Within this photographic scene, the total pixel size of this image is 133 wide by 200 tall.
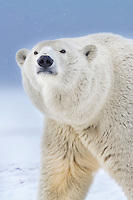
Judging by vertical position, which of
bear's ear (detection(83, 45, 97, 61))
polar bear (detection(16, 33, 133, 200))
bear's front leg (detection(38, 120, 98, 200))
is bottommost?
bear's front leg (detection(38, 120, 98, 200))

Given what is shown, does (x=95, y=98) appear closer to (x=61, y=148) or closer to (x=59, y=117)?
(x=59, y=117)

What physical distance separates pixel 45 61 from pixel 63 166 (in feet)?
6.31

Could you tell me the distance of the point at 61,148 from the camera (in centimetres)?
558

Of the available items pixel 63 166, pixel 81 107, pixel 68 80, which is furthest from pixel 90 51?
pixel 63 166

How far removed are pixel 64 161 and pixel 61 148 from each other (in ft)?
0.69

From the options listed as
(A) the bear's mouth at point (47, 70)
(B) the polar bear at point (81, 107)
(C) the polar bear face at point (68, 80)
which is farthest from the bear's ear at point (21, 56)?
(A) the bear's mouth at point (47, 70)

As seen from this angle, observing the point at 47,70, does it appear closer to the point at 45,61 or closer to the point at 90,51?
the point at 45,61

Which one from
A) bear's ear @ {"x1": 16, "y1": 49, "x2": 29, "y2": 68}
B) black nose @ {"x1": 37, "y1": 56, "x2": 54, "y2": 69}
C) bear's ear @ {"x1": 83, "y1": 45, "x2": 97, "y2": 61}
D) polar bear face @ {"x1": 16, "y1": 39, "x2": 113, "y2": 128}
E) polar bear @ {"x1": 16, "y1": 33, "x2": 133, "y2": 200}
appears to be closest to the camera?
black nose @ {"x1": 37, "y1": 56, "x2": 54, "y2": 69}

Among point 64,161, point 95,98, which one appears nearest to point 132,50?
point 95,98

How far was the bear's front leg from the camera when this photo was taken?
5.54m

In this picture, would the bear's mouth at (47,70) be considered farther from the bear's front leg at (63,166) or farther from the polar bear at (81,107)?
the bear's front leg at (63,166)

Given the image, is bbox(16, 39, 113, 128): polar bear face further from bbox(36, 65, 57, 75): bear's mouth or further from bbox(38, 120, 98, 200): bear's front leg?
bbox(38, 120, 98, 200): bear's front leg

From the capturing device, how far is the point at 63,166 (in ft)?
18.6

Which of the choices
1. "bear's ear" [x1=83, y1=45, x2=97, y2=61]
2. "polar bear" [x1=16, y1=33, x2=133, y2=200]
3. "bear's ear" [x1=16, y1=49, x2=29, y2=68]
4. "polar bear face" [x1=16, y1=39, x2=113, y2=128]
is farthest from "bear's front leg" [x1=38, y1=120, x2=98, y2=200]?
"bear's ear" [x1=83, y1=45, x2=97, y2=61]
